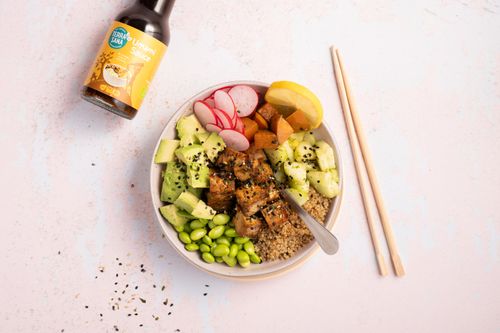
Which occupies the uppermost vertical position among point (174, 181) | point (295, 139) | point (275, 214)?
point (295, 139)

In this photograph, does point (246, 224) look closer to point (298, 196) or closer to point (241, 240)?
point (241, 240)

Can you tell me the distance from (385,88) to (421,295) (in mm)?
1043

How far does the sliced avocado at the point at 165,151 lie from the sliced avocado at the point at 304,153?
52 cm

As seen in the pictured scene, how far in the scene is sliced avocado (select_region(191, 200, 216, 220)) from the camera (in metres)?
1.89

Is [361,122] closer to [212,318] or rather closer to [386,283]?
[386,283]

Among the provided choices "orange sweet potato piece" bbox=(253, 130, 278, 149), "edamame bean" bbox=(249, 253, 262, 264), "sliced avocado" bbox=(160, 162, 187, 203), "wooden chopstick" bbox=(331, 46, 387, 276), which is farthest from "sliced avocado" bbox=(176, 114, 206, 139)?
"wooden chopstick" bbox=(331, 46, 387, 276)

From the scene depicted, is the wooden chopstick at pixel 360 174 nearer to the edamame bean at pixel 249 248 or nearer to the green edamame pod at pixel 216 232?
the edamame bean at pixel 249 248

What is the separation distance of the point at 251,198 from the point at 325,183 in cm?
32

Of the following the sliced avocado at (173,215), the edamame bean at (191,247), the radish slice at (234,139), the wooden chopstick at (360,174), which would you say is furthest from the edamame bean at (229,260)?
the wooden chopstick at (360,174)

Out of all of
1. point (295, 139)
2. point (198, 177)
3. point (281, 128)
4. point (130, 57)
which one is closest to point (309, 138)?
point (295, 139)

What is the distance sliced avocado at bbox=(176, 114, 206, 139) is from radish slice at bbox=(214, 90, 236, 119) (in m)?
0.13

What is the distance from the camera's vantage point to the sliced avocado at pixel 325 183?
6.39 ft

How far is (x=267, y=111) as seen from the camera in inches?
78.4

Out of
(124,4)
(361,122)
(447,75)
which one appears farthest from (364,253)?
(124,4)
